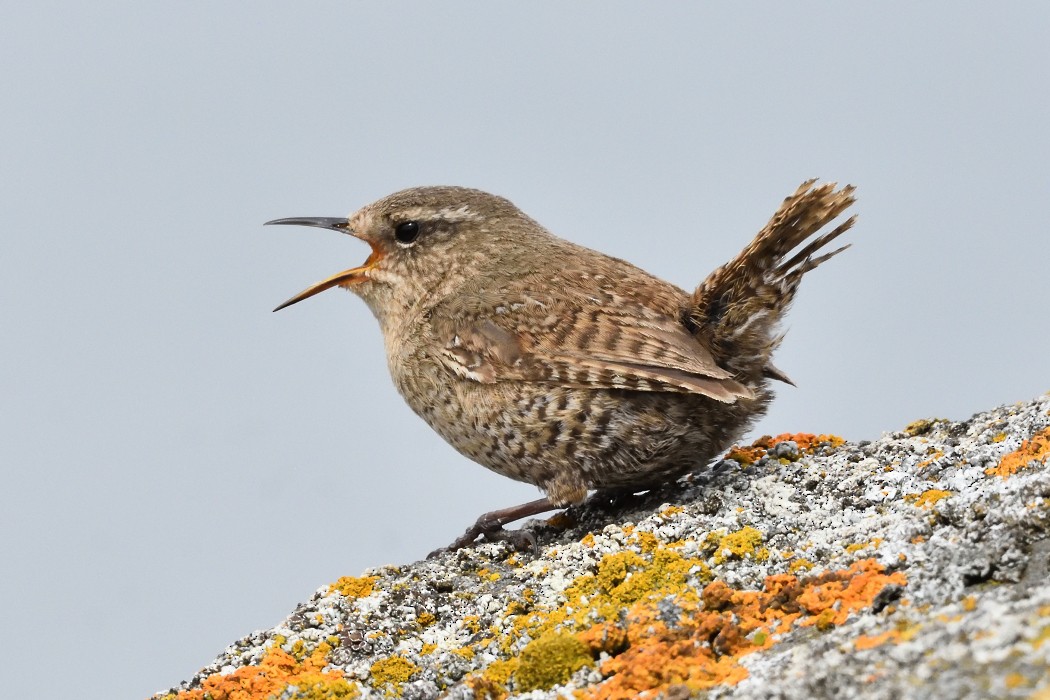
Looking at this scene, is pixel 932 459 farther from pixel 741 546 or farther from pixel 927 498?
pixel 741 546

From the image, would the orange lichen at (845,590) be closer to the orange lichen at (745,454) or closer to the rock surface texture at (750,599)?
the rock surface texture at (750,599)

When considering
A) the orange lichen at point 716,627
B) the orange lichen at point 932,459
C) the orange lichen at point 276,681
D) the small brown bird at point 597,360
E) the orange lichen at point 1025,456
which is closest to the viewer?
the orange lichen at point 716,627

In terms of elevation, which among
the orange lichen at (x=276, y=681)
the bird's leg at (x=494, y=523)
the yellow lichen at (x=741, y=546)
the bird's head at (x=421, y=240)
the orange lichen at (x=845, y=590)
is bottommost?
the orange lichen at (x=845, y=590)

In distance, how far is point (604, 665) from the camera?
2.98 meters

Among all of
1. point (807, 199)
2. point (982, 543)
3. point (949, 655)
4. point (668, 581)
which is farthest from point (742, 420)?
point (949, 655)

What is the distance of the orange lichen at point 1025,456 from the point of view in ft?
11.2

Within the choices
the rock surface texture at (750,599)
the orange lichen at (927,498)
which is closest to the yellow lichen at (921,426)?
the rock surface texture at (750,599)

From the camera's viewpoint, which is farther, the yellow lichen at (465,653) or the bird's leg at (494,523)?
the bird's leg at (494,523)

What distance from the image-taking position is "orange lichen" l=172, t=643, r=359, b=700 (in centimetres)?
328

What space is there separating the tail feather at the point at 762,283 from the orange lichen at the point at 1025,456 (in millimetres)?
1028

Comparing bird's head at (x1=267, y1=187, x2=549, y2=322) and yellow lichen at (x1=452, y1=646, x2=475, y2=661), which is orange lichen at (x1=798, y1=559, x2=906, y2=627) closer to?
yellow lichen at (x1=452, y1=646, x2=475, y2=661)

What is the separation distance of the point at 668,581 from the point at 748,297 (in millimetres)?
1403

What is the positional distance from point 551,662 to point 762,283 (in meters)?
1.90

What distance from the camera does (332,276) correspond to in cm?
555
